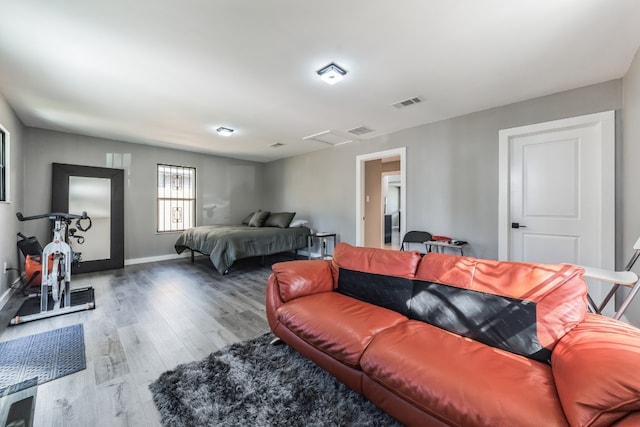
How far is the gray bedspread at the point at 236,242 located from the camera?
4258mm

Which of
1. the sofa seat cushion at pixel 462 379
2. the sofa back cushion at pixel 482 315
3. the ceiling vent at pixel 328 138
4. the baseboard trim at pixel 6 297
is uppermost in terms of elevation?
the ceiling vent at pixel 328 138

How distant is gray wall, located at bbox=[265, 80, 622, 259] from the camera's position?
289 cm

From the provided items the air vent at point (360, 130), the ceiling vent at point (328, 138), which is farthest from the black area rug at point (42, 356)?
the air vent at point (360, 130)

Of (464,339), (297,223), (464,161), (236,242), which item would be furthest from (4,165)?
(464,161)

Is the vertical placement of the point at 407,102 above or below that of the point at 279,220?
above

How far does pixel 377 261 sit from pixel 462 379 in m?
1.07

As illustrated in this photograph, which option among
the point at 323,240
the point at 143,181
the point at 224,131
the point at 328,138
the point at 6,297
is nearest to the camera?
the point at 6,297

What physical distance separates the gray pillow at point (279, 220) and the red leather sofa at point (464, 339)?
3.58m

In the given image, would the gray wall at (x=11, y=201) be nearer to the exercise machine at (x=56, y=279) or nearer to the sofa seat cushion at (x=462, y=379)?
the exercise machine at (x=56, y=279)

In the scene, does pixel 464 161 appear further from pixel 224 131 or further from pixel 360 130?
pixel 224 131

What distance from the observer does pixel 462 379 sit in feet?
3.59

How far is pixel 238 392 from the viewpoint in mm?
1608

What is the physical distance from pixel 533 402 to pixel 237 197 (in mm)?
6597

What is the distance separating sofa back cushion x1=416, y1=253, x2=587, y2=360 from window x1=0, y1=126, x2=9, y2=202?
4.86 meters
